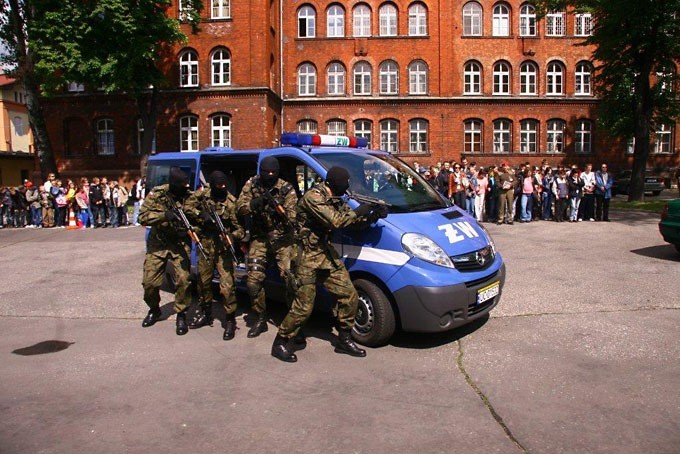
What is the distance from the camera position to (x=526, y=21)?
33.6 m

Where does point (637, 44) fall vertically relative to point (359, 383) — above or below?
above

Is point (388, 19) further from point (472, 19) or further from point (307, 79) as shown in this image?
point (307, 79)

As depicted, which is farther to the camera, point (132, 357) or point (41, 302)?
point (41, 302)

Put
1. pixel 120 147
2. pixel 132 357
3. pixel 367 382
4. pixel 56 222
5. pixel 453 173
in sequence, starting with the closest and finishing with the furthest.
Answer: pixel 367 382
pixel 132 357
pixel 453 173
pixel 56 222
pixel 120 147

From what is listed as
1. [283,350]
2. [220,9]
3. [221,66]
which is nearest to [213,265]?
[283,350]

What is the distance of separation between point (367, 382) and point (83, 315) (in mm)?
4512

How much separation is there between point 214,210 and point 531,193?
12644mm

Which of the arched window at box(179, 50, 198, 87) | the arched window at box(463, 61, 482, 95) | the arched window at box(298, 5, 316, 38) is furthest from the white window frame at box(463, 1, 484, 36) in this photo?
the arched window at box(179, 50, 198, 87)

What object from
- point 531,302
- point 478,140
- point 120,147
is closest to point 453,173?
point 531,302

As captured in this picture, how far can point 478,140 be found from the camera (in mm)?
33906

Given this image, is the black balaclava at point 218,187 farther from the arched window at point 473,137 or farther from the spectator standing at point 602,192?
the arched window at point 473,137

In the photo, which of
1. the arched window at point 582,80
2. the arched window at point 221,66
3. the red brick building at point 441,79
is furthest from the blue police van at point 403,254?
the arched window at point 582,80

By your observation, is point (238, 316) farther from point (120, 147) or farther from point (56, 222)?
point (120, 147)

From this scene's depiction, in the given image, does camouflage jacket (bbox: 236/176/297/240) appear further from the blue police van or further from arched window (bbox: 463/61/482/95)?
arched window (bbox: 463/61/482/95)
